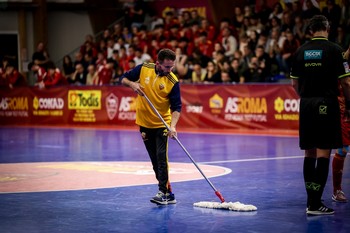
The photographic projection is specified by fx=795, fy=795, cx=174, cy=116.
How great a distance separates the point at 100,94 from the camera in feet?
86.4

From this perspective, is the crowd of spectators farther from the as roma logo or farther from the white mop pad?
the white mop pad

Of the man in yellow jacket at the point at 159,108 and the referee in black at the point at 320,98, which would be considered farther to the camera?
the man in yellow jacket at the point at 159,108

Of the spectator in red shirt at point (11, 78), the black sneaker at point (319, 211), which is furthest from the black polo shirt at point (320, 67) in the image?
the spectator in red shirt at point (11, 78)

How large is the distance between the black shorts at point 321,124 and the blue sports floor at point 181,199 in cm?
85

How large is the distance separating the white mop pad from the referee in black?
74 centimetres

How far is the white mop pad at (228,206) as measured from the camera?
379 inches

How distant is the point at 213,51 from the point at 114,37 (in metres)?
6.30

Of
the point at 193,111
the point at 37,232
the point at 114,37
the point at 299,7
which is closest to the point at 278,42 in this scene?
the point at 299,7

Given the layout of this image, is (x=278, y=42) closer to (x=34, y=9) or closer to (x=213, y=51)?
(x=213, y=51)

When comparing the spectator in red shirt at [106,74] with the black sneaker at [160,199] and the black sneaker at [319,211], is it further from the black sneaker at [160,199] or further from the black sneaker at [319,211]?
the black sneaker at [319,211]

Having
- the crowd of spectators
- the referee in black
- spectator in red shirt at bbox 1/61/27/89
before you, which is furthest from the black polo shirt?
spectator in red shirt at bbox 1/61/27/89

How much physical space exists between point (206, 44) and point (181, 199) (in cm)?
1628

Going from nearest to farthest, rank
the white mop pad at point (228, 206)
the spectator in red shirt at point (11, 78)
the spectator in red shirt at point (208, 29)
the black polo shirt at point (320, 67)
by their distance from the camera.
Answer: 1. the black polo shirt at point (320, 67)
2. the white mop pad at point (228, 206)
3. the spectator in red shirt at point (208, 29)
4. the spectator in red shirt at point (11, 78)

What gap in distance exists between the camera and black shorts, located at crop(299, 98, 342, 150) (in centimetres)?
929
